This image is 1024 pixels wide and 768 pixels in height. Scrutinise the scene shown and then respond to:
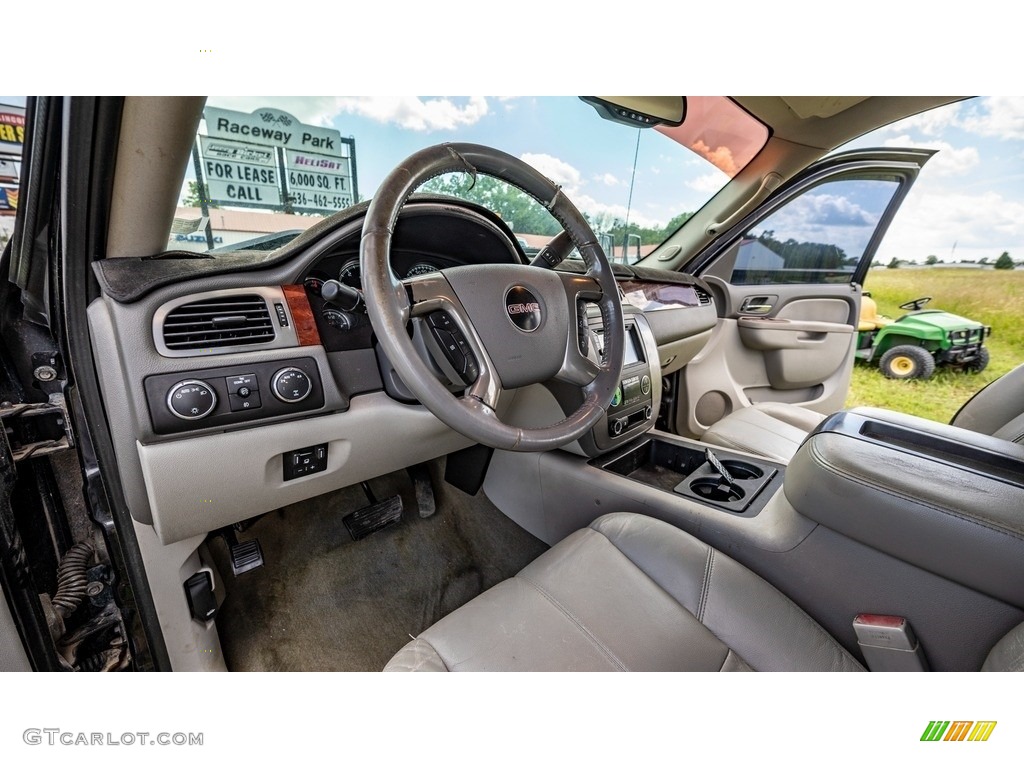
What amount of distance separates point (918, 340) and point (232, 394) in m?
2.29

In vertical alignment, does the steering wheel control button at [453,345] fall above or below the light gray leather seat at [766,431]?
above

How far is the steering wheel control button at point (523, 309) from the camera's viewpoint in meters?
0.89

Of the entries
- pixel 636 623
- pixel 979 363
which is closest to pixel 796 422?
pixel 979 363

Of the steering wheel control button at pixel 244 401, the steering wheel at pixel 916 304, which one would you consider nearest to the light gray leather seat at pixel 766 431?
the steering wheel at pixel 916 304

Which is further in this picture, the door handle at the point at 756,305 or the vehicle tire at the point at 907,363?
the door handle at the point at 756,305

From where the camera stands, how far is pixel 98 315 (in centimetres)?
75

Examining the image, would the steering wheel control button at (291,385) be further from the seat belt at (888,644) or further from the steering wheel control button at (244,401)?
the seat belt at (888,644)

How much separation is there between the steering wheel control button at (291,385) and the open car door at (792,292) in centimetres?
165

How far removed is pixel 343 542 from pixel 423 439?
47 cm

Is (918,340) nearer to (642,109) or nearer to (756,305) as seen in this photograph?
(756,305)

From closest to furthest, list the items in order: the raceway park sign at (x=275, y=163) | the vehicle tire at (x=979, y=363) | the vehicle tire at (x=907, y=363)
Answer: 1. the raceway park sign at (x=275, y=163)
2. the vehicle tire at (x=979, y=363)
3. the vehicle tire at (x=907, y=363)

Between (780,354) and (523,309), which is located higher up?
(523,309)

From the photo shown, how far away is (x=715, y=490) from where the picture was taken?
3.93 ft
